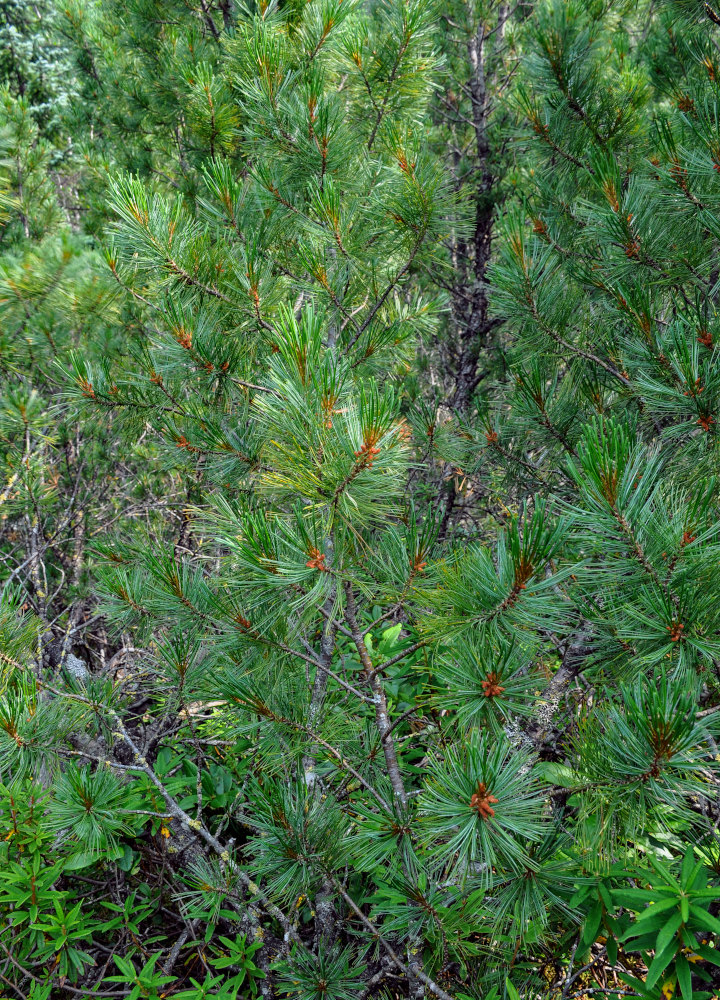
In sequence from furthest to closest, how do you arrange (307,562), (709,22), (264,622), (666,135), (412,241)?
1. (709,22)
2. (412,241)
3. (666,135)
4. (264,622)
5. (307,562)

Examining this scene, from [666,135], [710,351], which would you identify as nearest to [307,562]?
[710,351]

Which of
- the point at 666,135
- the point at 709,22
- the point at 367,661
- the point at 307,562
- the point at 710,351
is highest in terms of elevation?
the point at 709,22

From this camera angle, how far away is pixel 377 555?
1478 mm

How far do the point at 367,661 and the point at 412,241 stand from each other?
4.43 feet

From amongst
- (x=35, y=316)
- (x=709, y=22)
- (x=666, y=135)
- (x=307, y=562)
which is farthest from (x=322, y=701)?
(x=709, y=22)

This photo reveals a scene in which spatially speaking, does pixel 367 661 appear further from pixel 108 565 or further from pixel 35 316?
pixel 35 316

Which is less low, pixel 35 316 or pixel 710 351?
pixel 710 351

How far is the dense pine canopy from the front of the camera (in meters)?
1.24

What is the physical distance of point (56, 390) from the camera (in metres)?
4.02

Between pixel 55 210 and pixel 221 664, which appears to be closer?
pixel 221 664

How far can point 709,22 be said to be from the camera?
2.29 meters

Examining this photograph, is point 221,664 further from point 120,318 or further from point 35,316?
point 35,316

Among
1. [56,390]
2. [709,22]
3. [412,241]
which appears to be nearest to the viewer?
[412,241]

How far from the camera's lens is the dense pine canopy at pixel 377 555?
4.06 ft
